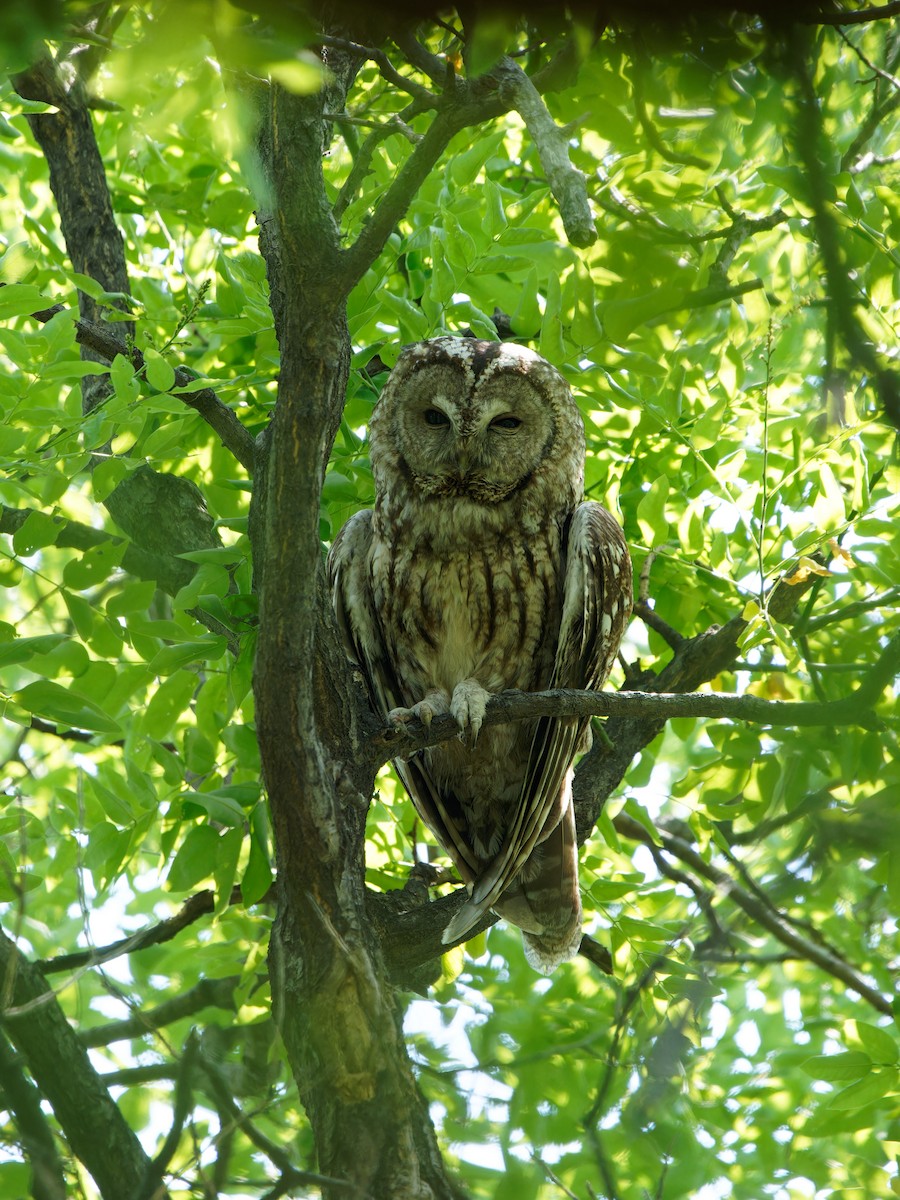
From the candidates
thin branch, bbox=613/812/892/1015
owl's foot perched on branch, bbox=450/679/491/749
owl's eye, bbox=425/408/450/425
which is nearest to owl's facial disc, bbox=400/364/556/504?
owl's eye, bbox=425/408/450/425

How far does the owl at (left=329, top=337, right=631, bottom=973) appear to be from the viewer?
3771 mm

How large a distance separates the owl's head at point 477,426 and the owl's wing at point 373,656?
0.24m

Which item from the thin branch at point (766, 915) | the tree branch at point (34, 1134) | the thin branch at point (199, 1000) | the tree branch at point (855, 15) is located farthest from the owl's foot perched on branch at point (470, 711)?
the tree branch at point (855, 15)

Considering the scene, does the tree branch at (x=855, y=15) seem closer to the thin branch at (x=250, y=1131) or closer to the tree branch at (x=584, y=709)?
the tree branch at (x=584, y=709)

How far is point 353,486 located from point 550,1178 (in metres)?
2.50

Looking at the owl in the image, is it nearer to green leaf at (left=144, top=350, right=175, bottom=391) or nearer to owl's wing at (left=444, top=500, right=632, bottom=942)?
owl's wing at (left=444, top=500, right=632, bottom=942)

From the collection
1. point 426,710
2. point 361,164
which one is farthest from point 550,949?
point 361,164

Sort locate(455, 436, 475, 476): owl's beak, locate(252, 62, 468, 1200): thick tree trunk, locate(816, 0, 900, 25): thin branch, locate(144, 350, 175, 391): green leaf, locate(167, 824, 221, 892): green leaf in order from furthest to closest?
locate(455, 436, 475, 476): owl's beak → locate(167, 824, 221, 892): green leaf → locate(144, 350, 175, 391): green leaf → locate(252, 62, 468, 1200): thick tree trunk → locate(816, 0, 900, 25): thin branch

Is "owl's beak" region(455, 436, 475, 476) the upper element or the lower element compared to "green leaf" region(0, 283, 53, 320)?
upper

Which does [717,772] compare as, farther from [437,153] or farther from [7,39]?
[7,39]

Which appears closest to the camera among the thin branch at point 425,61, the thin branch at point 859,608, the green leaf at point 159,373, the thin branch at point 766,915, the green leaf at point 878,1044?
the thin branch at point 425,61

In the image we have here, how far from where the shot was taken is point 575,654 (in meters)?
3.57

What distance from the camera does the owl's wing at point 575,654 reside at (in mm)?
3465

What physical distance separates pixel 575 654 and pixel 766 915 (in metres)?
2.08
